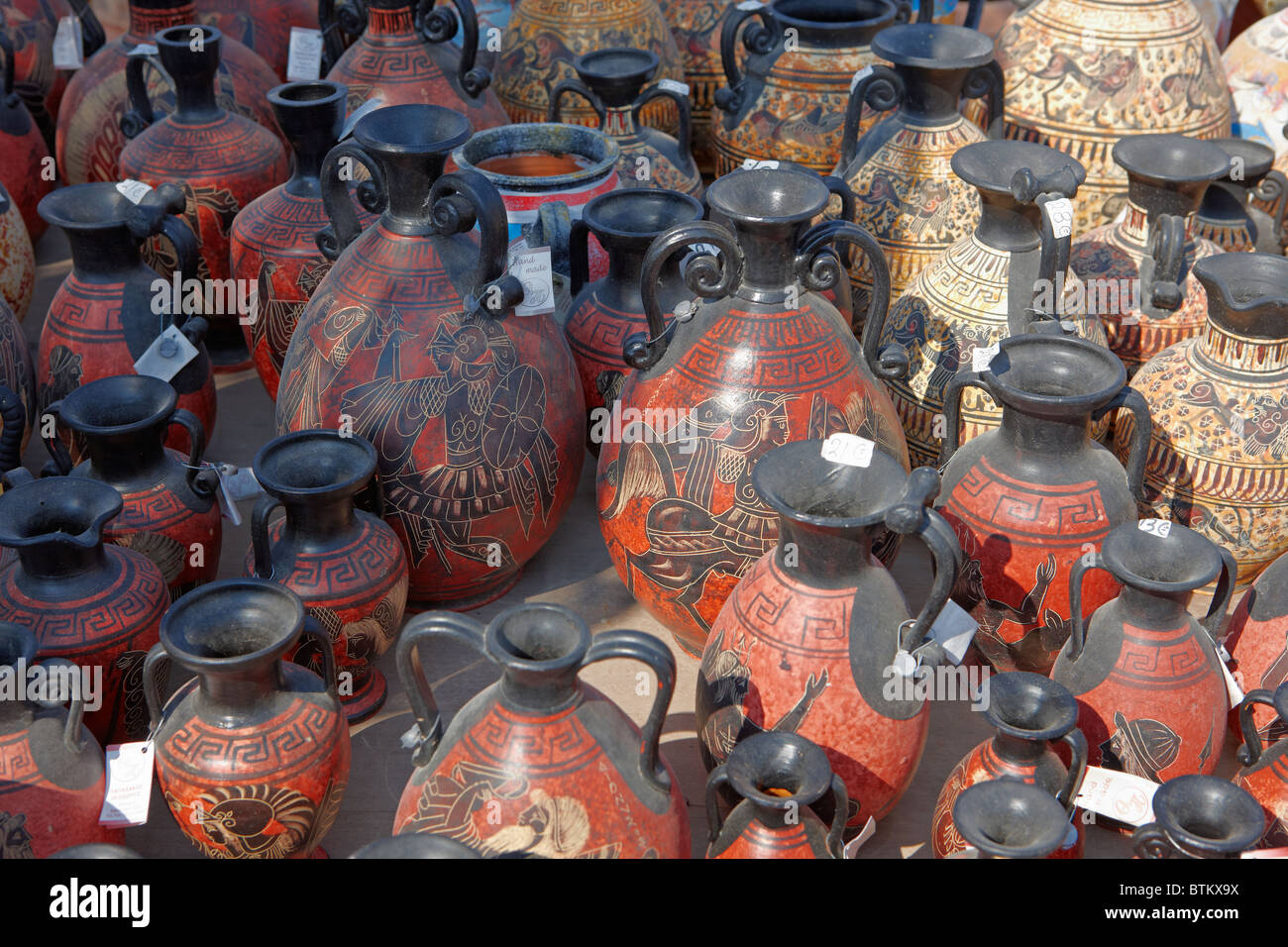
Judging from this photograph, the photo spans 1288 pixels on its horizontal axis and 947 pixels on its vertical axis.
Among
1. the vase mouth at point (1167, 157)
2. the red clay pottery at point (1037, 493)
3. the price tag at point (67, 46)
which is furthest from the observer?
the price tag at point (67, 46)

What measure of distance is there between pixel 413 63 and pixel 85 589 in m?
2.70

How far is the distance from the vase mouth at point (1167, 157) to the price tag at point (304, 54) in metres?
3.14

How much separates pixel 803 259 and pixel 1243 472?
154cm

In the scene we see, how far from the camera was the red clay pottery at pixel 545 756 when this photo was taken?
8.77ft

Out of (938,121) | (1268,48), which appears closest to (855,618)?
(938,121)

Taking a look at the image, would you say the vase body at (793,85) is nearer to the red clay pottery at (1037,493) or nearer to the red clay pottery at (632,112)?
the red clay pottery at (632,112)

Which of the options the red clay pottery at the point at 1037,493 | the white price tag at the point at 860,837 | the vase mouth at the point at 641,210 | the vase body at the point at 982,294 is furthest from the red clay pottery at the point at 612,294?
the white price tag at the point at 860,837

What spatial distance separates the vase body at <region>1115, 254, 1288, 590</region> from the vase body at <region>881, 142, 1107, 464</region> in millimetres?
303

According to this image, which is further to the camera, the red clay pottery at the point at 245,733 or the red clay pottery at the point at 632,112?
the red clay pottery at the point at 632,112

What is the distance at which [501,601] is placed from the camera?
4.25 m

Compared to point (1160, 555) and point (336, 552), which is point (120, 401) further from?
point (1160, 555)

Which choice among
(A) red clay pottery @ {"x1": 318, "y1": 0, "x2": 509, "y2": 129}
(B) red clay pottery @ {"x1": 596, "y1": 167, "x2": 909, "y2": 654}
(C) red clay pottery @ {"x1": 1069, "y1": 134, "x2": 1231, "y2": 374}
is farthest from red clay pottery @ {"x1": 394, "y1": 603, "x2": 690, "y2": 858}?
(A) red clay pottery @ {"x1": 318, "y1": 0, "x2": 509, "y2": 129}

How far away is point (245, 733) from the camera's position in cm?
303

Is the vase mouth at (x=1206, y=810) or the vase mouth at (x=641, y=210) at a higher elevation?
the vase mouth at (x=641, y=210)
